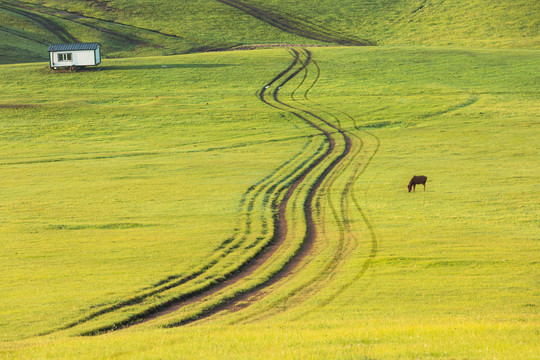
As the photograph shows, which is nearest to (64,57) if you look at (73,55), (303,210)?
(73,55)

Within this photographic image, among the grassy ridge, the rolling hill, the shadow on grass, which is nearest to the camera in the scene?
the rolling hill

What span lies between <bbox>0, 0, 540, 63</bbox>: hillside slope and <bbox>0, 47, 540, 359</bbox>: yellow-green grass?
41837 mm

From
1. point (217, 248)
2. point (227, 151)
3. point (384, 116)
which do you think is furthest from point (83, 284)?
point (384, 116)

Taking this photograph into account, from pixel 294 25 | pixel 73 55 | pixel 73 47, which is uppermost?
pixel 294 25

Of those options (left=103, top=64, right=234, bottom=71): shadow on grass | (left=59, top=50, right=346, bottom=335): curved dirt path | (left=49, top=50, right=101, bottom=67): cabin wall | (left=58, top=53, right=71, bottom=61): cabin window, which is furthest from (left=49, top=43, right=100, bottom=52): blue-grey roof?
(left=59, top=50, right=346, bottom=335): curved dirt path

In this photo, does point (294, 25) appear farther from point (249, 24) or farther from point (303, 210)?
point (303, 210)

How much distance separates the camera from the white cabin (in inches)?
3716

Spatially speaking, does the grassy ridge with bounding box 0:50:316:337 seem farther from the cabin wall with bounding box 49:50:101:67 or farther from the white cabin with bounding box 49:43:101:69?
the white cabin with bounding box 49:43:101:69

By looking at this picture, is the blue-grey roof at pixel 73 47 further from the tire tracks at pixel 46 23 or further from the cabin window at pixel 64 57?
the tire tracks at pixel 46 23

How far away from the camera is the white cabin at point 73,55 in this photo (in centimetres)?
9438

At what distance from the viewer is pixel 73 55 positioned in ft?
313

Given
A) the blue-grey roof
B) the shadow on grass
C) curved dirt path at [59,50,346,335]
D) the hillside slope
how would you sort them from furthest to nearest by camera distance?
the hillside slope, the shadow on grass, the blue-grey roof, curved dirt path at [59,50,346,335]

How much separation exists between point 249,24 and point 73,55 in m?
54.7

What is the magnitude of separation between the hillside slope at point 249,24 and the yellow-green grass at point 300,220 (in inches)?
1647
